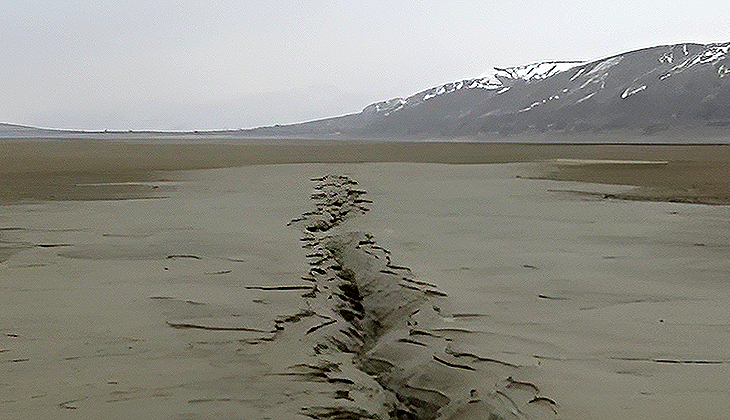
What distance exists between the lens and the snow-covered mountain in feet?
341

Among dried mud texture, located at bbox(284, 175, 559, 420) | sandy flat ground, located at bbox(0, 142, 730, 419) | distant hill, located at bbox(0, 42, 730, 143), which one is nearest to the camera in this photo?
dried mud texture, located at bbox(284, 175, 559, 420)

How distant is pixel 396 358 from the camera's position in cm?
388

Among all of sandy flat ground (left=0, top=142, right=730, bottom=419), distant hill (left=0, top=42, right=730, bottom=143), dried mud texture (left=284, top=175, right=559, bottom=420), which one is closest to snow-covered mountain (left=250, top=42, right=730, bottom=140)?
distant hill (left=0, top=42, right=730, bottom=143)

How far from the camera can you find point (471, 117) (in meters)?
144

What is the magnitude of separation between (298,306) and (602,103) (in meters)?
119

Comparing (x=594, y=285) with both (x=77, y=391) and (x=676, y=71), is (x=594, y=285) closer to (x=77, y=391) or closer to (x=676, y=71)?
(x=77, y=391)

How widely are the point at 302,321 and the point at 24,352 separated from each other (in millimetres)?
1578

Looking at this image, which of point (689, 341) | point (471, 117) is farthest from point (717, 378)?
point (471, 117)

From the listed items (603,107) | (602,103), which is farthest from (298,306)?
(602,103)

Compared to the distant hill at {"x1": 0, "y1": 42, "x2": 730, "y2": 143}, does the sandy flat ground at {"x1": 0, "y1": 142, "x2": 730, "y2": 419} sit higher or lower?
lower

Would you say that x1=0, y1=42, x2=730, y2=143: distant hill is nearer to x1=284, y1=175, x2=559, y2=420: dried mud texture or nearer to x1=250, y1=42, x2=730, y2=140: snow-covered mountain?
x1=250, y1=42, x2=730, y2=140: snow-covered mountain

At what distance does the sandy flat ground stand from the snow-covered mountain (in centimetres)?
9673

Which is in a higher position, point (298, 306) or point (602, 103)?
point (602, 103)

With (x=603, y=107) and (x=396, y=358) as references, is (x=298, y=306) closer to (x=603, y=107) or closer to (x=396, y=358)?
(x=396, y=358)
